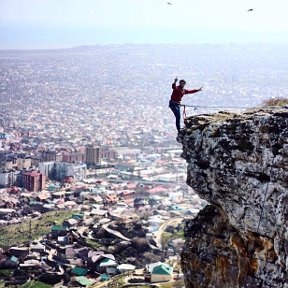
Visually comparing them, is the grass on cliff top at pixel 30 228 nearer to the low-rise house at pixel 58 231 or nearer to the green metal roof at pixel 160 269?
the low-rise house at pixel 58 231

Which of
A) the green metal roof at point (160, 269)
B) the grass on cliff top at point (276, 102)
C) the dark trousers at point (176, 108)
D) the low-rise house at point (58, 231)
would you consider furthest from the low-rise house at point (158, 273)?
the grass on cliff top at point (276, 102)

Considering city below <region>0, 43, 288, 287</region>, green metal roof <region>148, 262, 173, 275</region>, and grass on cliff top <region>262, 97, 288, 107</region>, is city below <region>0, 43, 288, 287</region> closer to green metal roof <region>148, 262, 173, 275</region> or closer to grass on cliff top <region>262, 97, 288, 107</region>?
green metal roof <region>148, 262, 173, 275</region>

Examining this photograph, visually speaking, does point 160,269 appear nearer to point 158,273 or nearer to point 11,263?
point 158,273

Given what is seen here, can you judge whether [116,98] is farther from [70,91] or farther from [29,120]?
[29,120]

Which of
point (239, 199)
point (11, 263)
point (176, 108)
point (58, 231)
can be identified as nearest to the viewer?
point (239, 199)

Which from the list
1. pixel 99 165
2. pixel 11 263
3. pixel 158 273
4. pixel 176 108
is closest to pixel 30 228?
pixel 11 263

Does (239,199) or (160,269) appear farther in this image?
(160,269)

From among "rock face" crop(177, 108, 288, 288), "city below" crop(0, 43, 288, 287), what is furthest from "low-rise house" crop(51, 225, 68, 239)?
"rock face" crop(177, 108, 288, 288)
